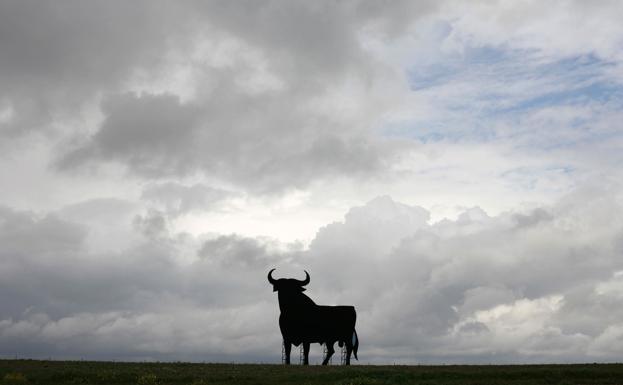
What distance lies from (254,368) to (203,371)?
250 cm

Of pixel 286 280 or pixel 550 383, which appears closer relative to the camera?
pixel 550 383

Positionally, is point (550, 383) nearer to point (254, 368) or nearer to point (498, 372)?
point (498, 372)

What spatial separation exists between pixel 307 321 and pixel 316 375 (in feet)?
33.5

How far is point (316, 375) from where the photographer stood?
2661cm

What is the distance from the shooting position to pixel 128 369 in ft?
91.7

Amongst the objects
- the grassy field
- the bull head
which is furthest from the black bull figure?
the grassy field

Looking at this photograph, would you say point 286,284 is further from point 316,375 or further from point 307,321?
point 316,375

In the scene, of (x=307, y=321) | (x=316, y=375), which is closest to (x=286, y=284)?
(x=307, y=321)

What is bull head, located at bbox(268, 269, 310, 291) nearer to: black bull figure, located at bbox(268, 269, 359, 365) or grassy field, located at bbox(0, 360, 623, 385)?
black bull figure, located at bbox(268, 269, 359, 365)

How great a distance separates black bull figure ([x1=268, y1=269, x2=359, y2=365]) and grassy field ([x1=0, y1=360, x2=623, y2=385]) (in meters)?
7.08

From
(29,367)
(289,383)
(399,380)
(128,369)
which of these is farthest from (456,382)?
(29,367)

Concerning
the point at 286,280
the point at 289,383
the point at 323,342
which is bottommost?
the point at 289,383

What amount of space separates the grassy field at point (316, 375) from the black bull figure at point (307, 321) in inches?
279

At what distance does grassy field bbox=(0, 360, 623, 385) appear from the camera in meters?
25.1
